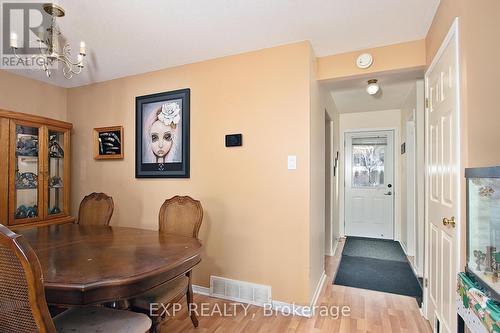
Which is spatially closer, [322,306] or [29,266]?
[29,266]

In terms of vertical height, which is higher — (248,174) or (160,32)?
(160,32)

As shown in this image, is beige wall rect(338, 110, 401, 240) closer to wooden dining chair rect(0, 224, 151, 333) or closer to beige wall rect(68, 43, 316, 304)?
beige wall rect(68, 43, 316, 304)

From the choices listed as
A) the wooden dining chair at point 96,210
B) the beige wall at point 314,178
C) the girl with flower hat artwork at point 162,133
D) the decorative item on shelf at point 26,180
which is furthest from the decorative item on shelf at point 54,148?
the beige wall at point 314,178

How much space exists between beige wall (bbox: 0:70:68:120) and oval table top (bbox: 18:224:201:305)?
72.5 inches

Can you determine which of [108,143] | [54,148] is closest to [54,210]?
[54,148]

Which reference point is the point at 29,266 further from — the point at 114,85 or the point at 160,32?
the point at 114,85

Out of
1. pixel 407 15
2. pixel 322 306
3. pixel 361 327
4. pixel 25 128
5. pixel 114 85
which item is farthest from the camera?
pixel 114 85

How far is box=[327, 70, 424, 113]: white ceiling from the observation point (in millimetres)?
2758

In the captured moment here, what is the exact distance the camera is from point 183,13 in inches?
72.5

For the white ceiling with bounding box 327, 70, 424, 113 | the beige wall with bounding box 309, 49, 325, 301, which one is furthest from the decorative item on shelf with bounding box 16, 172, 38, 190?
the white ceiling with bounding box 327, 70, 424, 113

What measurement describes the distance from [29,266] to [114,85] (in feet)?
9.03

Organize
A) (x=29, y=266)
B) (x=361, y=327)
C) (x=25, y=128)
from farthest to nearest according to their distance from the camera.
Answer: (x=25, y=128) → (x=361, y=327) → (x=29, y=266)

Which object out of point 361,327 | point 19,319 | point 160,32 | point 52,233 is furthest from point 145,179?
point 361,327

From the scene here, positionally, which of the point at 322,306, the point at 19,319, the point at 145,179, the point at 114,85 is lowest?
the point at 322,306
